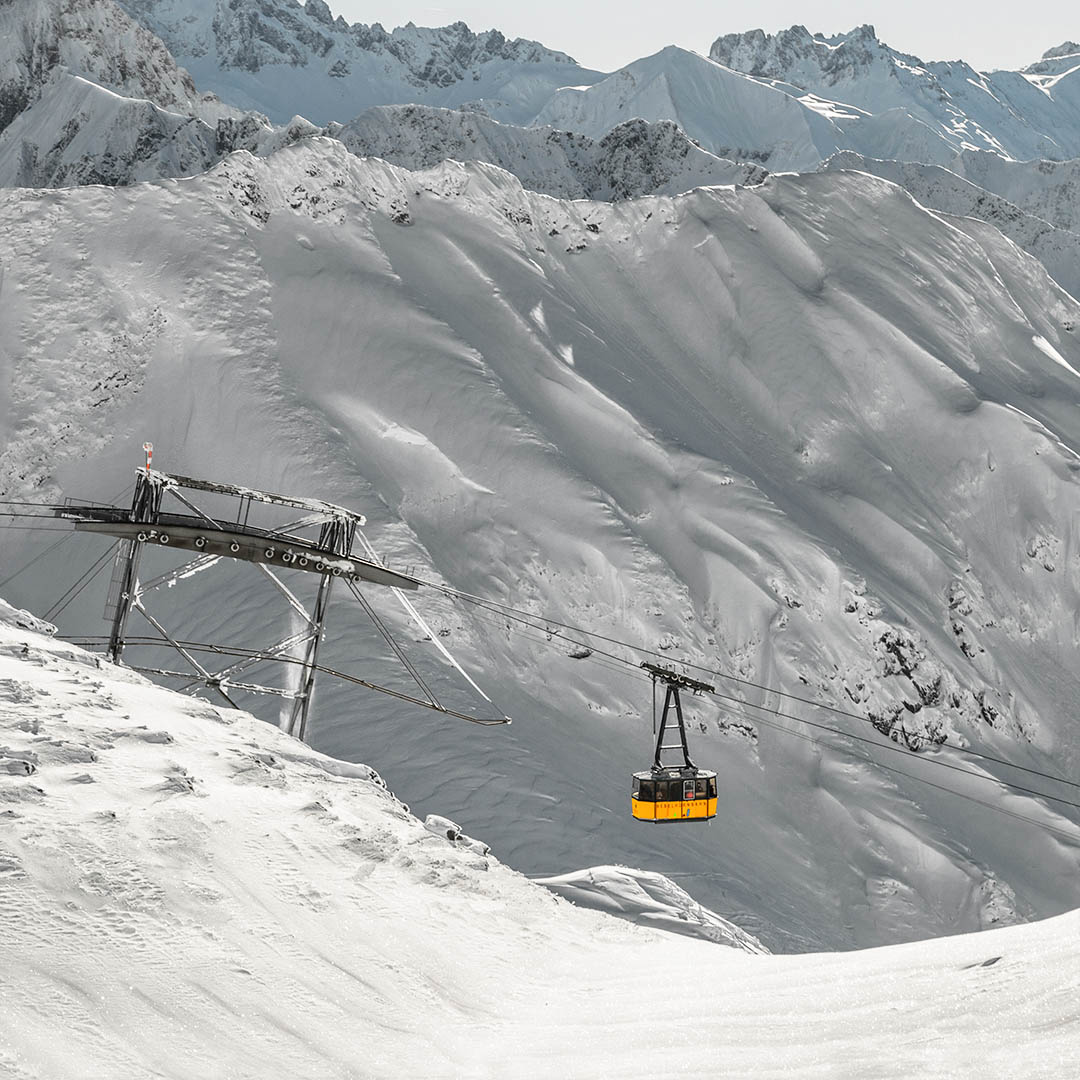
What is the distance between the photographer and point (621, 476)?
52.2m

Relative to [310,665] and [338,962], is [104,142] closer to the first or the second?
Answer: [310,665]

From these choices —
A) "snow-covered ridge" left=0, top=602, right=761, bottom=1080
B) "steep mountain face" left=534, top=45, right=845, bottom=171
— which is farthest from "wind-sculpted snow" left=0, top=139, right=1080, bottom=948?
"steep mountain face" left=534, top=45, right=845, bottom=171

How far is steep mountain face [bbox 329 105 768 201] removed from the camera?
10325 cm

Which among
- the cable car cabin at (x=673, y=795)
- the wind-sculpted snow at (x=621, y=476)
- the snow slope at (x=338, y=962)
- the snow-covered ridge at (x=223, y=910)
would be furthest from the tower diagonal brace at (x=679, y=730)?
the wind-sculpted snow at (x=621, y=476)

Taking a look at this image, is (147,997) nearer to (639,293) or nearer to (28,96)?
(639,293)

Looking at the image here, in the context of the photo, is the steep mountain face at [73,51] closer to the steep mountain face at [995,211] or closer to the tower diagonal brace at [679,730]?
the steep mountain face at [995,211]

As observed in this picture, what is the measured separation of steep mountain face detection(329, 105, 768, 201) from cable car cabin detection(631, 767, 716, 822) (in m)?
79.4

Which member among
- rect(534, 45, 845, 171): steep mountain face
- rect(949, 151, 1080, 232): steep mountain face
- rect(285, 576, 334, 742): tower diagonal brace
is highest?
rect(534, 45, 845, 171): steep mountain face

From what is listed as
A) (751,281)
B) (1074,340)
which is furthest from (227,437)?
(1074,340)

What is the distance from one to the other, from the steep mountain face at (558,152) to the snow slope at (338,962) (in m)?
87.8

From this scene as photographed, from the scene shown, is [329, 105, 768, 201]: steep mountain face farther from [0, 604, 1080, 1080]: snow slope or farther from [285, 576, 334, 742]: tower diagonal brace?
[0, 604, 1080, 1080]: snow slope

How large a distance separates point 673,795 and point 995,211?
105 meters

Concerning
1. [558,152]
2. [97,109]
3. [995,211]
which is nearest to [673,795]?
[558,152]

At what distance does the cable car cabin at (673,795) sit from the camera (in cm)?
2338
